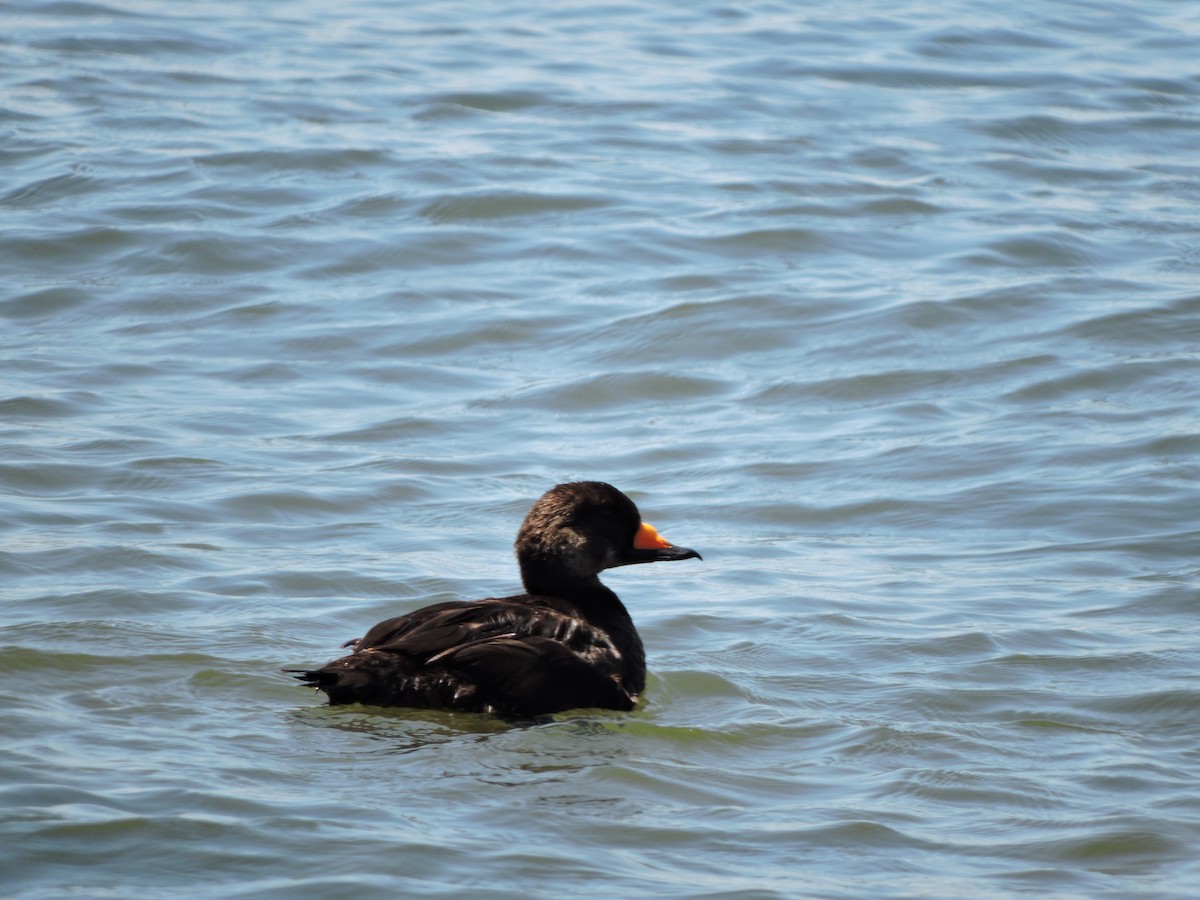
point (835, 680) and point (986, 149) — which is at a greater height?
point (986, 149)

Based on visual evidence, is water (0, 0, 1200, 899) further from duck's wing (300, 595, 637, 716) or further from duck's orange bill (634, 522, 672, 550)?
duck's orange bill (634, 522, 672, 550)

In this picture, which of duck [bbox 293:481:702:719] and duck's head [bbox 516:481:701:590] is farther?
duck's head [bbox 516:481:701:590]

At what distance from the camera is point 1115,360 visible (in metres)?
11.6

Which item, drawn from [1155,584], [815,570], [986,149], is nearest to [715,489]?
[815,570]

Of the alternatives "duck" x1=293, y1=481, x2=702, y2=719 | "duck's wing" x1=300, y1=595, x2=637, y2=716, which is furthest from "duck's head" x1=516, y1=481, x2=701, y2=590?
"duck's wing" x1=300, y1=595, x2=637, y2=716

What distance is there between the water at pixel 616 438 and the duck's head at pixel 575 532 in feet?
1.72

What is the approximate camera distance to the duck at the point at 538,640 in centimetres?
657

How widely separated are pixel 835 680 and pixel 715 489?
2.61 m

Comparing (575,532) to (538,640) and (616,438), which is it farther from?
(616,438)

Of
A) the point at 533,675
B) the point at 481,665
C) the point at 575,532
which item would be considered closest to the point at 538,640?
the point at 533,675

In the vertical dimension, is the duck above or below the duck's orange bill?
below

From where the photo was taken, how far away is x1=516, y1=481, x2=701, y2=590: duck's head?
7301 mm

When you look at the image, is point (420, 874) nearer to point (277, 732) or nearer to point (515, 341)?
point (277, 732)

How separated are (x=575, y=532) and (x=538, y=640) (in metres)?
0.62
